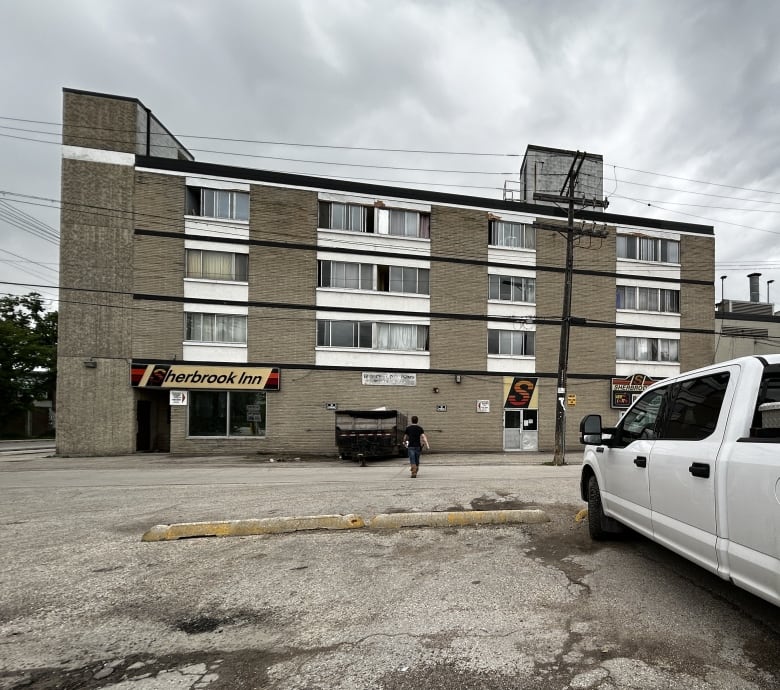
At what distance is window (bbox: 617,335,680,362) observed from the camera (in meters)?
27.3

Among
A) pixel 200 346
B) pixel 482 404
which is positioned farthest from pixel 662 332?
pixel 200 346

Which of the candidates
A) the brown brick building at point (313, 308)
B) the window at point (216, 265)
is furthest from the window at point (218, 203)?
the window at point (216, 265)

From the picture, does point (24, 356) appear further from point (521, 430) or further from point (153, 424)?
point (521, 430)

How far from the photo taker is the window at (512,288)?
25953 millimetres

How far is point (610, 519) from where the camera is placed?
5.45m

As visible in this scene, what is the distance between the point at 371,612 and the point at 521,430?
75.8 ft

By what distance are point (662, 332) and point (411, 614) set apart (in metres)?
29.2

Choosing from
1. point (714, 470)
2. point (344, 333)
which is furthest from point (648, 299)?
point (714, 470)

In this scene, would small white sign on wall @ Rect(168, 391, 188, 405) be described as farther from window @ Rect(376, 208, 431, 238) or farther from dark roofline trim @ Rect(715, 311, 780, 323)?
dark roofline trim @ Rect(715, 311, 780, 323)

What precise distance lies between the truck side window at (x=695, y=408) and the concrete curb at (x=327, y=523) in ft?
9.82

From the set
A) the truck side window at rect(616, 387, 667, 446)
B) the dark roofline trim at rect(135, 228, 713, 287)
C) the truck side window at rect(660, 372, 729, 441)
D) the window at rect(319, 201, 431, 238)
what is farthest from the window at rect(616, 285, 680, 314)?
the truck side window at rect(660, 372, 729, 441)

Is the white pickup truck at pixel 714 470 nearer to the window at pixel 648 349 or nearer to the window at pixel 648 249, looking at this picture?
the window at pixel 648 349

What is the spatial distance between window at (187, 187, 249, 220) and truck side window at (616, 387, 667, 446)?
22309 millimetres

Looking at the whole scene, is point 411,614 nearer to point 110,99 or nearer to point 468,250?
point 468,250
